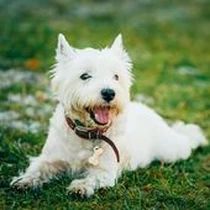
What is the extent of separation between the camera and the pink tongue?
6695 millimetres

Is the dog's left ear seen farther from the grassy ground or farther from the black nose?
the grassy ground

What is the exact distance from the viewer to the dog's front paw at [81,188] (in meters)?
6.58

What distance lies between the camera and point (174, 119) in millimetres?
10109

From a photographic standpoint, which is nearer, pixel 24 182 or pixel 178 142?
pixel 24 182

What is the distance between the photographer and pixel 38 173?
694 centimetres

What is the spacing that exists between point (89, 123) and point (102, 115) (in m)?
0.16

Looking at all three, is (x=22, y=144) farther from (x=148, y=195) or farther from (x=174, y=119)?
(x=174, y=119)

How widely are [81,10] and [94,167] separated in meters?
12.0

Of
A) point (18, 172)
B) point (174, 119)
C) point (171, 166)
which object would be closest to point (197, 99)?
point (174, 119)

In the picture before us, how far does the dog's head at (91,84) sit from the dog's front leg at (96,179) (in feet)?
1.24

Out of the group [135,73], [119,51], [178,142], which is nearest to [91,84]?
[119,51]

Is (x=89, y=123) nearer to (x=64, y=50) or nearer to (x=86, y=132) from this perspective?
(x=86, y=132)

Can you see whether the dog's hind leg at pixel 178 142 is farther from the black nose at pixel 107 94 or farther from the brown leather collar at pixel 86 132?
the black nose at pixel 107 94

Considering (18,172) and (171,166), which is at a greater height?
(171,166)
